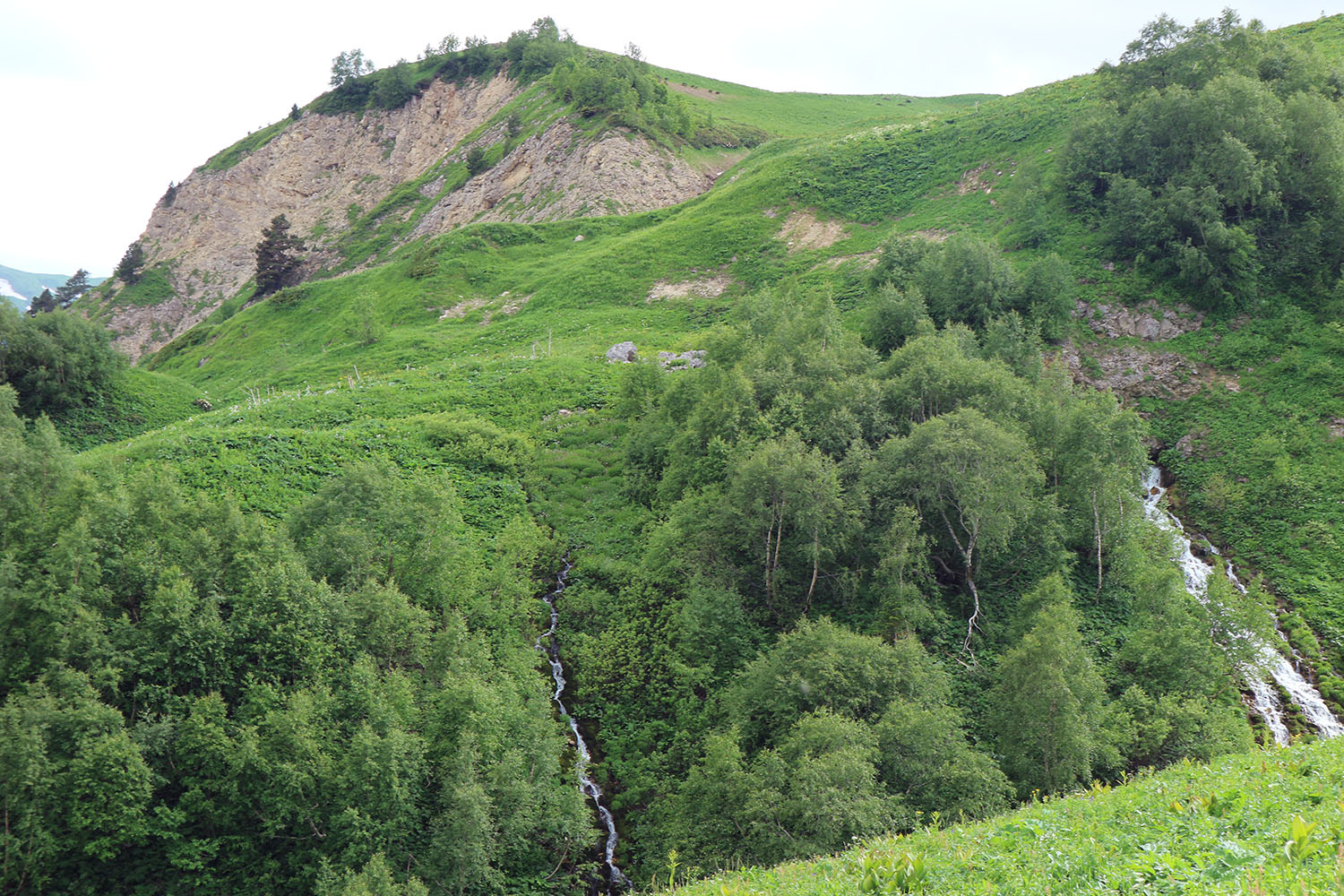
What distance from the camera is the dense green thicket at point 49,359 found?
51.7 meters

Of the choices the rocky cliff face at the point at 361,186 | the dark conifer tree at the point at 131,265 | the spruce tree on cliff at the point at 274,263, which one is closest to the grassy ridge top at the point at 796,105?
the rocky cliff face at the point at 361,186

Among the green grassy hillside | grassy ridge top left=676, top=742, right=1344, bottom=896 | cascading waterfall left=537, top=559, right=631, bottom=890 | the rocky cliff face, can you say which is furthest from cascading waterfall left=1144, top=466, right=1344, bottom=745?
the rocky cliff face

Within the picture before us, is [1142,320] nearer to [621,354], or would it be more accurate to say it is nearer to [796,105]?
[621,354]

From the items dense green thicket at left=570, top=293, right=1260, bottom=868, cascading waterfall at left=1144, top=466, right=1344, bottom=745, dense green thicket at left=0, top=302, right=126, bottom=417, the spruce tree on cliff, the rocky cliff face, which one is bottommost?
cascading waterfall at left=1144, top=466, right=1344, bottom=745

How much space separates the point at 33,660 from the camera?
21.5 m

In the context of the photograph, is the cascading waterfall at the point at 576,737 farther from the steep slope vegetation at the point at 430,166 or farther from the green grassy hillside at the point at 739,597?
the steep slope vegetation at the point at 430,166

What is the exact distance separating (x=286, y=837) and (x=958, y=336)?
39982 mm

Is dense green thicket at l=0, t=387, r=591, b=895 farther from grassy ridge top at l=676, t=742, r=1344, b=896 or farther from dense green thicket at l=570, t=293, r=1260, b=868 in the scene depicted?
grassy ridge top at l=676, t=742, r=1344, b=896

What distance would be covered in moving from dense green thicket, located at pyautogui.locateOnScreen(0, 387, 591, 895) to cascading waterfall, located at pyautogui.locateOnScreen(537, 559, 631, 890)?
6.01 feet

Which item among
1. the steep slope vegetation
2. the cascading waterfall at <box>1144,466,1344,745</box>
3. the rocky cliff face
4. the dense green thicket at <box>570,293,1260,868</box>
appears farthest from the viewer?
the steep slope vegetation

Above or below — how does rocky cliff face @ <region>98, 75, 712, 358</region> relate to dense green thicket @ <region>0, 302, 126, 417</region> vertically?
above

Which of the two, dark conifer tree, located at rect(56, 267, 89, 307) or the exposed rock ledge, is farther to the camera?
dark conifer tree, located at rect(56, 267, 89, 307)

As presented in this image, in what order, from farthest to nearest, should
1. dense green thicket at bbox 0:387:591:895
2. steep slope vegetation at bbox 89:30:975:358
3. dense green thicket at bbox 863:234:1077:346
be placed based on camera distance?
steep slope vegetation at bbox 89:30:975:358 < dense green thicket at bbox 863:234:1077:346 < dense green thicket at bbox 0:387:591:895

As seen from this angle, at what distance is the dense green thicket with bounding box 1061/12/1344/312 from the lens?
165ft
